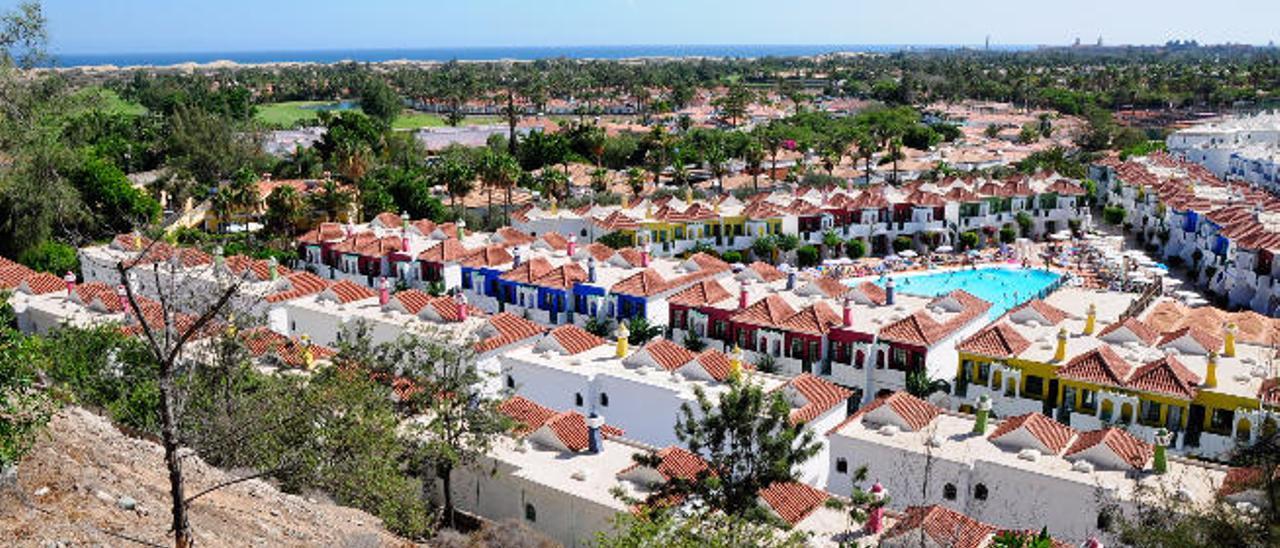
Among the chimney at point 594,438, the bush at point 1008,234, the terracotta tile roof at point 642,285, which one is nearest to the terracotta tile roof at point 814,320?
the terracotta tile roof at point 642,285

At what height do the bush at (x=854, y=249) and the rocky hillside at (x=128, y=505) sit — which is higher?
the rocky hillside at (x=128, y=505)

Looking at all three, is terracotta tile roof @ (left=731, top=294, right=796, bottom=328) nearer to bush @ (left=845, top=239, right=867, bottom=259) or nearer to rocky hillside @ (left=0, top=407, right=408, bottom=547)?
rocky hillside @ (left=0, top=407, right=408, bottom=547)

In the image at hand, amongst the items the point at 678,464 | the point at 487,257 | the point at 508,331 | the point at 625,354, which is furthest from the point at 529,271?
the point at 678,464

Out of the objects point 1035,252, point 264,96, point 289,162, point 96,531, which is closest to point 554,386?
point 96,531

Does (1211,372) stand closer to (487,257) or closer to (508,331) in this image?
(508,331)

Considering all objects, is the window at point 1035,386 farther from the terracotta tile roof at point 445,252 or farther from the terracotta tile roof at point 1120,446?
the terracotta tile roof at point 445,252
